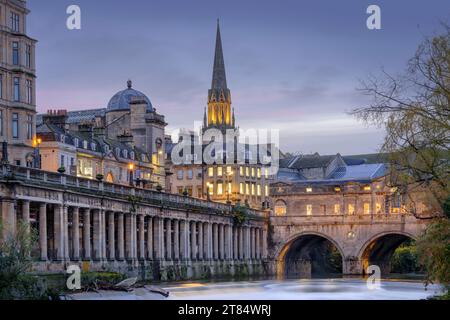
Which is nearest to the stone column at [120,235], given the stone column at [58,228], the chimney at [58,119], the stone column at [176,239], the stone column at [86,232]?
the stone column at [86,232]

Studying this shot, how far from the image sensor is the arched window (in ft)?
478

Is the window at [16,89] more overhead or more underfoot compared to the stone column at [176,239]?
more overhead

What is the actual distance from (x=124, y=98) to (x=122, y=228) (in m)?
61.2

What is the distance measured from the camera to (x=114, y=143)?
132 metres

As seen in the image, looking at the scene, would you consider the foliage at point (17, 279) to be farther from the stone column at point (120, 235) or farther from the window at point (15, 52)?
the window at point (15, 52)

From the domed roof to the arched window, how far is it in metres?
22.4

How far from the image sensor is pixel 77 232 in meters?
80.6

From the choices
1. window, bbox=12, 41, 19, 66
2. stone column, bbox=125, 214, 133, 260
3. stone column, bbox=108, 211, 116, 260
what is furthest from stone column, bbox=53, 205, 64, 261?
window, bbox=12, 41, 19, 66

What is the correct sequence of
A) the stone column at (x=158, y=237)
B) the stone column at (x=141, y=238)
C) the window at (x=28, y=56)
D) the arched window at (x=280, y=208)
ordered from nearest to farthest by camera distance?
the stone column at (x=141, y=238)
the window at (x=28, y=56)
the stone column at (x=158, y=237)
the arched window at (x=280, y=208)

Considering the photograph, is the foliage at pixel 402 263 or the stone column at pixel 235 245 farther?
the foliage at pixel 402 263

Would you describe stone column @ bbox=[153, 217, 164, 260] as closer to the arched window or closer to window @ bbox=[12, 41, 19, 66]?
window @ bbox=[12, 41, 19, 66]

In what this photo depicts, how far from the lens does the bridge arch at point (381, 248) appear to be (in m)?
136

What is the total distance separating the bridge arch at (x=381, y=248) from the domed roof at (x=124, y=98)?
36.3m
